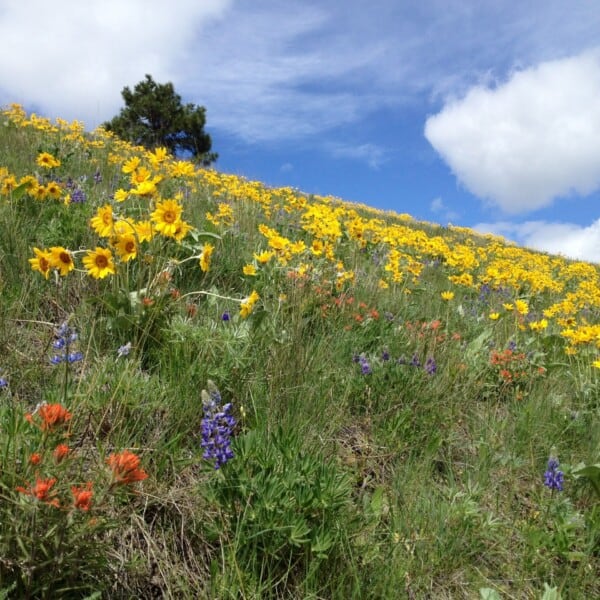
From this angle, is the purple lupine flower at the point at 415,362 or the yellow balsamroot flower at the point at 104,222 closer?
the yellow balsamroot flower at the point at 104,222

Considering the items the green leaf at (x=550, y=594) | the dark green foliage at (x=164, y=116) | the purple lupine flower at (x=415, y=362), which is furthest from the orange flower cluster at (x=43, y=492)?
the dark green foliage at (x=164, y=116)

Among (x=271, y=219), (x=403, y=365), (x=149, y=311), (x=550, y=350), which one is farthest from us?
(x=271, y=219)

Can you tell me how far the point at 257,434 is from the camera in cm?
193

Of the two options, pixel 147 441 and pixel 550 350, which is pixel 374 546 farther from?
pixel 550 350

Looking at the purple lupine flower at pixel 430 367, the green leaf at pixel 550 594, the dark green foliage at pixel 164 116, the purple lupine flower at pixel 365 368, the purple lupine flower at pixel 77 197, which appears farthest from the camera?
the dark green foliage at pixel 164 116

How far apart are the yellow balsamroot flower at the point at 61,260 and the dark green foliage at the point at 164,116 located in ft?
85.9

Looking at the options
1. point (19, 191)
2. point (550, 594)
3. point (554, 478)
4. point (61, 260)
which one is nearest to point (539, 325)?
point (554, 478)

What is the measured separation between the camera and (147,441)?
6.94 ft

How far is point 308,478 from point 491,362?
2026 mm

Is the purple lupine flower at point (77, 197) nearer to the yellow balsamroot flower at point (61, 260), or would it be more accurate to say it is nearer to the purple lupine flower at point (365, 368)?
the yellow balsamroot flower at point (61, 260)

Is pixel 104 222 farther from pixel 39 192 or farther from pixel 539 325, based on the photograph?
pixel 539 325

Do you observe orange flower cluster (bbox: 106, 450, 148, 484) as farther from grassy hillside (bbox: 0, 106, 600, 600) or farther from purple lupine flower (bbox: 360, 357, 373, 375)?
purple lupine flower (bbox: 360, 357, 373, 375)

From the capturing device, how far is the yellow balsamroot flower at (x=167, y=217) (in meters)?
2.59

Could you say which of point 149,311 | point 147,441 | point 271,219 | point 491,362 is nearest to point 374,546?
point 147,441
